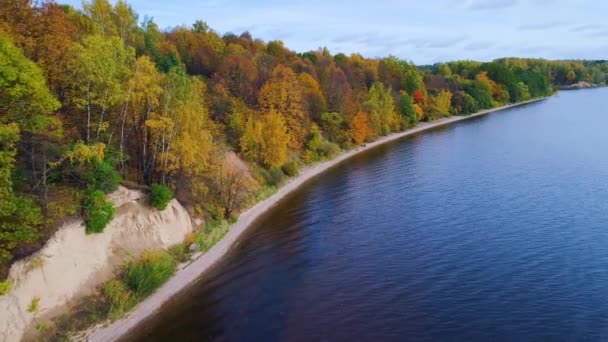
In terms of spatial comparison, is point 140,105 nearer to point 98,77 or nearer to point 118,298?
point 98,77

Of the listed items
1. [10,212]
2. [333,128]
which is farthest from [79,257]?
[333,128]

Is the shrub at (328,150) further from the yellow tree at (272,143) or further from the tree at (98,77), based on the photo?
the tree at (98,77)

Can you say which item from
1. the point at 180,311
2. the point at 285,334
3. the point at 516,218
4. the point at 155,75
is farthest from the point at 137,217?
the point at 516,218

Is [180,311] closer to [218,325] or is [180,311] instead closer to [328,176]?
[218,325]

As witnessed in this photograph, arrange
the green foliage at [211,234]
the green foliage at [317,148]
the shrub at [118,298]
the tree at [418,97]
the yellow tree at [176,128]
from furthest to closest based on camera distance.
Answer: the tree at [418,97]
the green foliage at [317,148]
the green foliage at [211,234]
the yellow tree at [176,128]
the shrub at [118,298]

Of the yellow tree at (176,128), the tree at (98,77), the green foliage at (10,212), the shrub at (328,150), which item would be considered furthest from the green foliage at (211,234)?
the shrub at (328,150)
